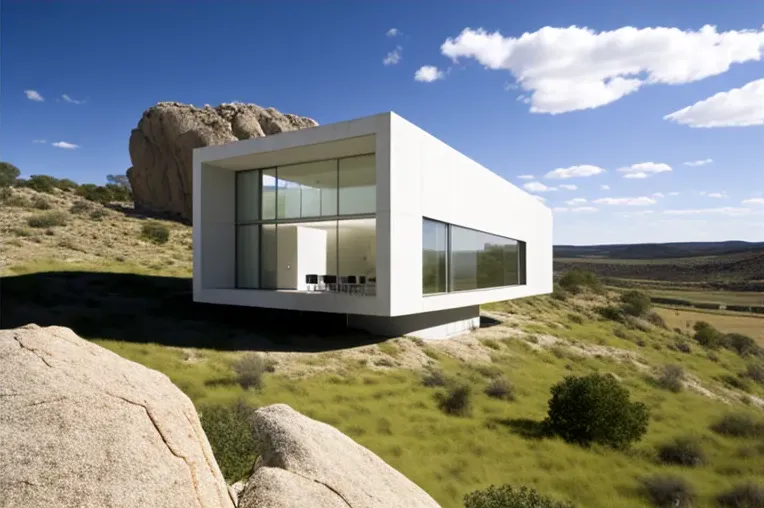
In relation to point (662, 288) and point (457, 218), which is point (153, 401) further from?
point (662, 288)

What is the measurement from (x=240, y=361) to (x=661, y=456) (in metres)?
11.2

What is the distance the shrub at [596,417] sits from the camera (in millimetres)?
12508

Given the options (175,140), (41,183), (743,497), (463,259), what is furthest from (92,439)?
(41,183)

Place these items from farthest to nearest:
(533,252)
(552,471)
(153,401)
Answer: (533,252)
(552,471)
(153,401)

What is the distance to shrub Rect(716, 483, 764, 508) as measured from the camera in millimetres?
9844

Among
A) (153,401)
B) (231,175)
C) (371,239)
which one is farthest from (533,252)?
(153,401)

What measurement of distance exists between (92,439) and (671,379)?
22904 mm

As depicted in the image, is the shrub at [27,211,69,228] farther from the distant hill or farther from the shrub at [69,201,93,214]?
the distant hill

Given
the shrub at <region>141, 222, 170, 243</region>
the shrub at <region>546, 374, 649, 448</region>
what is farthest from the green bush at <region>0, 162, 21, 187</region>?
the shrub at <region>546, 374, 649, 448</region>

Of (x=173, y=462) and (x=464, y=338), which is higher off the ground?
(x=173, y=462)

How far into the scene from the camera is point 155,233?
35.8 m

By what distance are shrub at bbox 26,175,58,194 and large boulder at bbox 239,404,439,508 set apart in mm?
49486

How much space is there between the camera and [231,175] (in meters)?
20.0

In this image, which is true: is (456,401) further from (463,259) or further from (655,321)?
(655,321)
